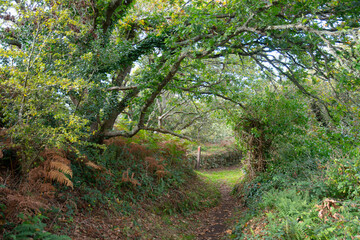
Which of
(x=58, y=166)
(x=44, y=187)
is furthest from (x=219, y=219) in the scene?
(x=44, y=187)

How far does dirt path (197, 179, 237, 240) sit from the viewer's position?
7003 mm

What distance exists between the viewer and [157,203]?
779cm

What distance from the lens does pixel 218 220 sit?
8.32 meters

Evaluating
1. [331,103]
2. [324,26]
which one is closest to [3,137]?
[324,26]

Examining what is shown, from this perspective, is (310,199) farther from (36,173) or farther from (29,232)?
(36,173)

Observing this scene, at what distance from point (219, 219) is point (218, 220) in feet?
0.38

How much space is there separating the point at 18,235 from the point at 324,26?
803 centimetres

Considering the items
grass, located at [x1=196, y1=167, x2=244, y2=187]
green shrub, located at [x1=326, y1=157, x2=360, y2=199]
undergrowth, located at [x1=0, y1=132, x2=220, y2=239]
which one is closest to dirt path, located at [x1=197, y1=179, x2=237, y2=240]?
undergrowth, located at [x1=0, y1=132, x2=220, y2=239]

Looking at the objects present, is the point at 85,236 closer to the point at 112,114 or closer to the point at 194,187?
the point at 112,114

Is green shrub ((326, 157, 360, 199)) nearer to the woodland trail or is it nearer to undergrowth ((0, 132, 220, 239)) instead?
the woodland trail

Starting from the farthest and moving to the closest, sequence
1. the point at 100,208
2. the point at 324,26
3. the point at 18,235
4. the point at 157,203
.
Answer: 1. the point at 157,203
2. the point at 324,26
3. the point at 100,208
4. the point at 18,235

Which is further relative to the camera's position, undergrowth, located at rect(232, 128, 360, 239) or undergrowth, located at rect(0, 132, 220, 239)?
undergrowth, located at rect(232, 128, 360, 239)

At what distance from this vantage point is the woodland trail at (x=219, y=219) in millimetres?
6977

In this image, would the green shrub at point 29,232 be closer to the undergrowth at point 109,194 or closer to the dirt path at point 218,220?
the undergrowth at point 109,194
